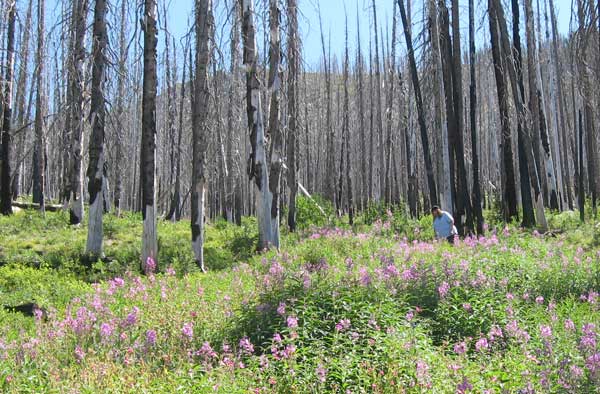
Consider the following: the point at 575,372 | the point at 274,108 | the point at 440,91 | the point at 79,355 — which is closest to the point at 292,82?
the point at 274,108

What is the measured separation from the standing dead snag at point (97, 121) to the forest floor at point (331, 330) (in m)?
2.65

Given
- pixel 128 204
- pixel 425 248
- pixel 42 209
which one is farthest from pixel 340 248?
pixel 128 204

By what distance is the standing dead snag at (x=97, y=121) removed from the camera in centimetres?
1197

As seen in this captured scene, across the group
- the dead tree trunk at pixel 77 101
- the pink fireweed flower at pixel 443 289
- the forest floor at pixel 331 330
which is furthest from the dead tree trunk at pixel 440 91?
the pink fireweed flower at pixel 443 289

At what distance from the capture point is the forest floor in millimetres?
3775

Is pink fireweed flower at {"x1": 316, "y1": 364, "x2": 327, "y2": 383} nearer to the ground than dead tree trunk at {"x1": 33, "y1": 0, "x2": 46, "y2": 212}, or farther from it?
nearer to the ground

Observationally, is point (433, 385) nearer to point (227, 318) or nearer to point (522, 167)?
point (227, 318)

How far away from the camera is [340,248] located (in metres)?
10.6

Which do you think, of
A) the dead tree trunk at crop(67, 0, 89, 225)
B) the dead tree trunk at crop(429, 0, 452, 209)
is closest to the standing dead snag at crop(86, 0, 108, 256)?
the dead tree trunk at crop(67, 0, 89, 225)

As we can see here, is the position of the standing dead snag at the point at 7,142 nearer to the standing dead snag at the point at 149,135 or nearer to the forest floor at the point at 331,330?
the standing dead snag at the point at 149,135

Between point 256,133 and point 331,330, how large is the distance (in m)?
8.16

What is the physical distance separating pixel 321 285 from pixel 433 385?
226cm

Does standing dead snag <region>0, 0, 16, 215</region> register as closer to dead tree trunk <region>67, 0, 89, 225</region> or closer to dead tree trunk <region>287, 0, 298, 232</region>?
dead tree trunk <region>67, 0, 89, 225</region>

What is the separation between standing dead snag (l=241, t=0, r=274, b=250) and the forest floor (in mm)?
3186
